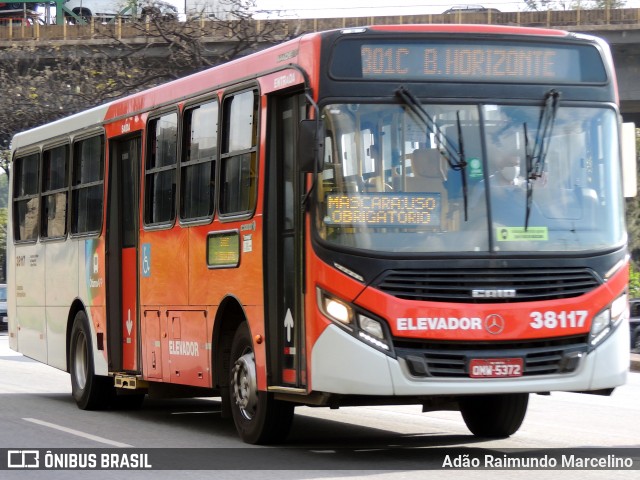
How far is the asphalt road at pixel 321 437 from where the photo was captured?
32.4 feet

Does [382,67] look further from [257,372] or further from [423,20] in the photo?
[423,20]

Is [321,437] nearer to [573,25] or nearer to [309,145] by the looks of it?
[309,145]

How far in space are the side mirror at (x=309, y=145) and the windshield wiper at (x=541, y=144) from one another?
5.06 ft

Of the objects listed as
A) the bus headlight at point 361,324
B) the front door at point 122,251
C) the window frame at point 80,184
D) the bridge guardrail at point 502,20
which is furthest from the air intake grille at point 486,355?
the bridge guardrail at point 502,20

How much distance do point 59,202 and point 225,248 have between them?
5.49 meters

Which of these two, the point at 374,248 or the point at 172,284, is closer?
the point at 374,248

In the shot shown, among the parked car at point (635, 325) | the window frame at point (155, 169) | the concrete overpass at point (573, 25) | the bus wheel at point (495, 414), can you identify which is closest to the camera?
the bus wheel at point (495, 414)

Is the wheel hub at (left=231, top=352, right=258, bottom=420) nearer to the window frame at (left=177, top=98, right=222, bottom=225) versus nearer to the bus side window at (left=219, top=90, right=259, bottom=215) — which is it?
the bus side window at (left=219, top=90, right=259, bottom=215)

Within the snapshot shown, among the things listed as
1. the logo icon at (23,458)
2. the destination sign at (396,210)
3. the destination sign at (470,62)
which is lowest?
the logo icon at (23,458)

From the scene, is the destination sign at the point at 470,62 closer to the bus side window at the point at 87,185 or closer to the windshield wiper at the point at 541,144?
the windshield wiper at the point at 541,144

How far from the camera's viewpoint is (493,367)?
10078 millimetres

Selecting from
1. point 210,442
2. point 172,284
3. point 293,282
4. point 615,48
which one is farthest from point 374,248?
point 615,48

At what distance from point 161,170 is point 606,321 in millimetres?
5038

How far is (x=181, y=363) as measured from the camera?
1313 cm
